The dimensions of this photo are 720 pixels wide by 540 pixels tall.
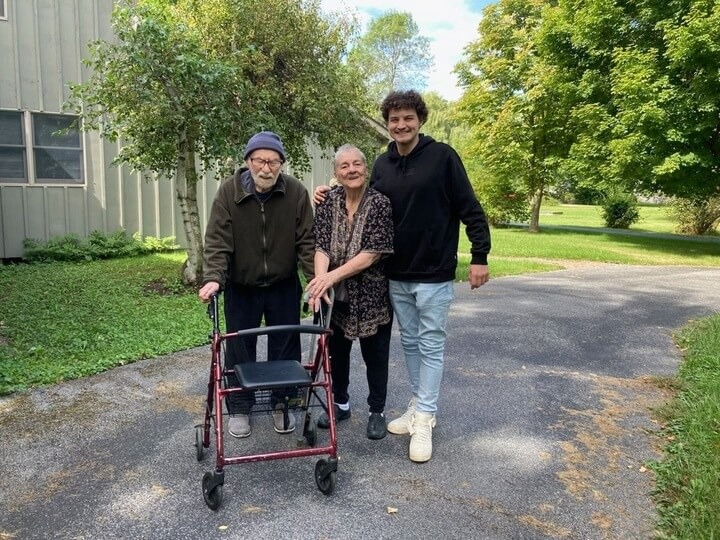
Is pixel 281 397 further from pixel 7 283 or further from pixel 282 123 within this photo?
pixel 7 283

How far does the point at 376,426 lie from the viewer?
361cm

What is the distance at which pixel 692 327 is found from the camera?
668 cm

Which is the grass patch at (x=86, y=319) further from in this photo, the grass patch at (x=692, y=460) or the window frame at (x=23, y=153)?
the grass patch at (x=692, y=460)

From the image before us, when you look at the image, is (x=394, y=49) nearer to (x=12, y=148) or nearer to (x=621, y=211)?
(x=621, y=211)

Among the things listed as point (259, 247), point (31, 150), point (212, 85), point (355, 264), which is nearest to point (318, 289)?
point (355, 264)

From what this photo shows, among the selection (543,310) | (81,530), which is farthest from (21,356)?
(543,310)

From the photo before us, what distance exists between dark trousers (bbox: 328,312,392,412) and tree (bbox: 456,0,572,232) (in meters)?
18.1

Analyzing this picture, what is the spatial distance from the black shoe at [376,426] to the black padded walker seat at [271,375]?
0.88 metres

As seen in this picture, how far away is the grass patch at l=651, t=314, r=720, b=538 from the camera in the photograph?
263 cm

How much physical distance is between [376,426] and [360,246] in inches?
47.5

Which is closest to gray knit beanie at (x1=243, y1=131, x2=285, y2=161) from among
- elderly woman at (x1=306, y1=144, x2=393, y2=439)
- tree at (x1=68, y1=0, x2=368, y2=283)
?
elderly woman at (x1=306, y1=144, x2=393, y2=439)

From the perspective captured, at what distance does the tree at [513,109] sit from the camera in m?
20.9

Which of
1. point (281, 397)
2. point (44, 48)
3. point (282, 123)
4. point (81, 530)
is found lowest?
point (81, 530)

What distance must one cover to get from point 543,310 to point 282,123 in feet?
15.1
